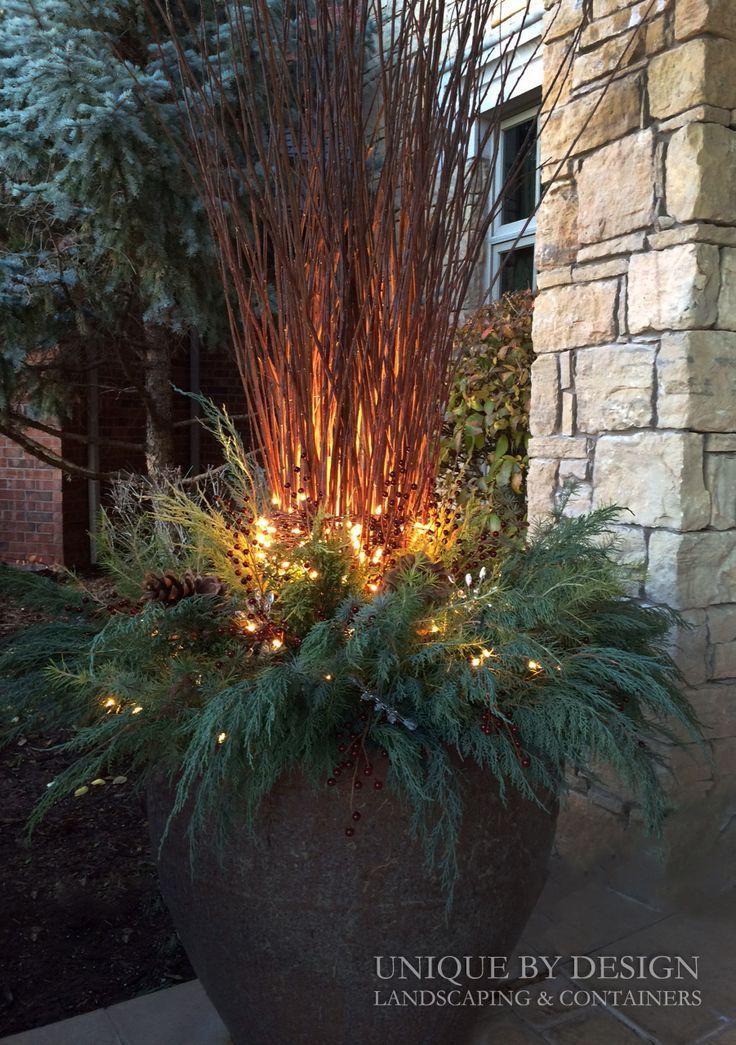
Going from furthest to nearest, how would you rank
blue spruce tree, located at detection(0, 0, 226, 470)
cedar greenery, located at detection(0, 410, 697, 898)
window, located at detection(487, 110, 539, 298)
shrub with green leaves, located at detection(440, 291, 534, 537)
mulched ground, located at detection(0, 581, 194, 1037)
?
window, located at detection(487, 110, 539, 298)
blue spruce tree, located at detection(0, 0, 226, 470)
shrub with green leaves, located at detection(440, 291, 534, 537)
mulched ground, located at detection(0, 581, 194, 1037)
cedar greenery, located at detection(0, 410, 697, 898)

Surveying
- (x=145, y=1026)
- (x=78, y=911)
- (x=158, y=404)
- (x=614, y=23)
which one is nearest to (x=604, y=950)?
(x=145, y=1026)

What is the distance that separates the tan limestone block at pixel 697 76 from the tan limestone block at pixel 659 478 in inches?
32.5

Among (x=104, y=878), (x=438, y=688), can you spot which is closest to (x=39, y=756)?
(x=104, y=878)

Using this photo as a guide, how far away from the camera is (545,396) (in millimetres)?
2596

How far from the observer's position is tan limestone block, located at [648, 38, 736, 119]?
6.95 ft

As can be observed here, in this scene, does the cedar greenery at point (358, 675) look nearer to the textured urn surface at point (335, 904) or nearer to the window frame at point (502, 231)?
the textured urn surface at point (335, 904)

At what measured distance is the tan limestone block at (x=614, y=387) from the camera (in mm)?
2271

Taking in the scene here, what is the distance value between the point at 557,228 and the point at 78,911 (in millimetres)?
2395

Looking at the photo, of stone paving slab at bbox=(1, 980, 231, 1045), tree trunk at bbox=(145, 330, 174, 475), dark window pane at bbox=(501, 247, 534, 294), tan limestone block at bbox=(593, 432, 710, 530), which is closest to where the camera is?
stone paving slab at bbox=(1, 980, 231, 1045)

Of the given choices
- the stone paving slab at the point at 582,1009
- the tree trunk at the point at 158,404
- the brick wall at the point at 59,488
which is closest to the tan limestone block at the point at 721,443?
the stone paving slab at the point at 582,1009

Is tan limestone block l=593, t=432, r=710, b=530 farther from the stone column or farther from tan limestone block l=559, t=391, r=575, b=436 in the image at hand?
tan limestone block l=559, t=391, r=575, b=436

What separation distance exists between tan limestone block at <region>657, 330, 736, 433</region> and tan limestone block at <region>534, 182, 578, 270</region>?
483mm

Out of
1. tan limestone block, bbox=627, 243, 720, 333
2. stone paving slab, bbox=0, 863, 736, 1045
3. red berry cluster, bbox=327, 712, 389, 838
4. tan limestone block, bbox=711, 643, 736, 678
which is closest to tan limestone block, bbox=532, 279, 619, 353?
tan limestone block, bbox=627, 243, 720, 333

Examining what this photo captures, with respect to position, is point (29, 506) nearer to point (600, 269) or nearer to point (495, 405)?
point (495, 405)
